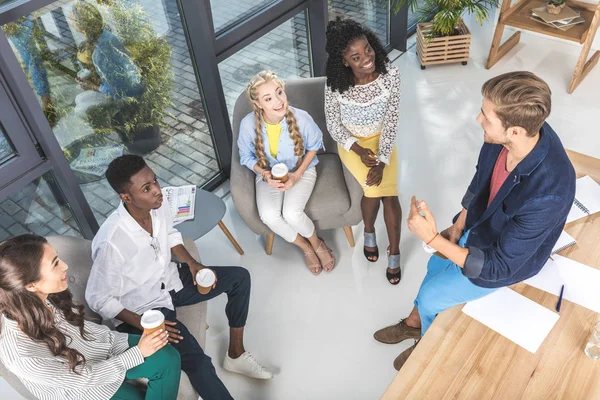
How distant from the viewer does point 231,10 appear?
3365mm

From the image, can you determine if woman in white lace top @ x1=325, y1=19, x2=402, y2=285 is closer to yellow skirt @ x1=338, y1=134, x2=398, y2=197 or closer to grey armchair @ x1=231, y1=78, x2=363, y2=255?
yellow skirt @ x1=338, y1=134, x2=398, y2=197

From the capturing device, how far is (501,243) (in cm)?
183

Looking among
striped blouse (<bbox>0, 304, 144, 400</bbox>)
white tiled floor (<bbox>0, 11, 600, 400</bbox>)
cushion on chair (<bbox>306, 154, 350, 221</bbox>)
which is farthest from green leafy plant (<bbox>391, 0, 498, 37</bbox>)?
striped blouse (<bbox>0, 304, 144, 400</bbox>)

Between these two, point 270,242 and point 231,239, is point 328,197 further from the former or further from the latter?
point 231,239

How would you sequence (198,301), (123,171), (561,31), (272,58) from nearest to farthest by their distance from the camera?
(123,171) → (198,301) → (272,58) → (561,31)

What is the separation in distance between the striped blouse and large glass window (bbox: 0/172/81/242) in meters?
1.02

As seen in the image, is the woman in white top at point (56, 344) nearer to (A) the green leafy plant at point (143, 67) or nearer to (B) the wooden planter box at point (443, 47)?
(A) the green leafy plant at point (143, 67)

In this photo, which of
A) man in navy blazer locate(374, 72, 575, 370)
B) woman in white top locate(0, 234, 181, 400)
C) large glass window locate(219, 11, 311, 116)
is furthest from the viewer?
large glass window locate(219, 11, 311, 116)

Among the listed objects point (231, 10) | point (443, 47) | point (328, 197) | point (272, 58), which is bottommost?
point (443, 47)

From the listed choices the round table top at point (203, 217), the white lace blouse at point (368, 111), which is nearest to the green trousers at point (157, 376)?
the round table top at point (203, 217)

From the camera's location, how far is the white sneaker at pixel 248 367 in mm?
2740

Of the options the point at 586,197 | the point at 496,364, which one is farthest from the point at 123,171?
the point at 586,197

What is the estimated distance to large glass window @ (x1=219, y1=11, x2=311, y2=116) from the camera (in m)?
3.63

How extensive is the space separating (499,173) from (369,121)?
1148mm
